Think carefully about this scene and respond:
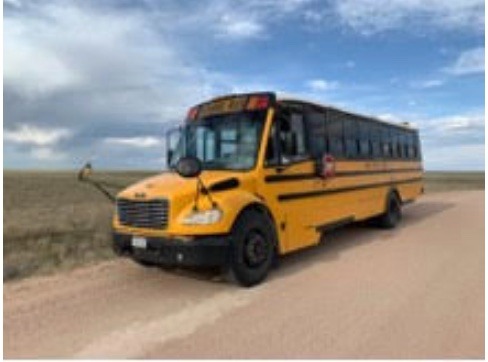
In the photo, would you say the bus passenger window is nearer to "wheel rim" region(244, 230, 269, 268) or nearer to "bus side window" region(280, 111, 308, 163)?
"bus side window" region(280, 111, 308, 163)

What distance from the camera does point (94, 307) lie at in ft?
21.9

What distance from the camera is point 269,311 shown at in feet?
21.3

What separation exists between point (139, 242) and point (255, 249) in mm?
1578

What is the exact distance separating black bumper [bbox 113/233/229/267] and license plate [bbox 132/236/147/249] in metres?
0.06

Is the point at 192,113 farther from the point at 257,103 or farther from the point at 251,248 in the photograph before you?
the point at 251,248

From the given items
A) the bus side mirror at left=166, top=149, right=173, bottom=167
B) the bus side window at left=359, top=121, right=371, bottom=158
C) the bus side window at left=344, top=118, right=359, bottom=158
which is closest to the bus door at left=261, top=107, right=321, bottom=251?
the bus side mirror at left=166, top=149, right=173, bottom=167

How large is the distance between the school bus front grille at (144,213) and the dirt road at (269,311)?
82 centimetres

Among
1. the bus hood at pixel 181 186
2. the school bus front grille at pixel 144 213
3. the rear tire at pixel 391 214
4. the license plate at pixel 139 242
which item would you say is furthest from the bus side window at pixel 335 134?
the license plate at pixel 139 242

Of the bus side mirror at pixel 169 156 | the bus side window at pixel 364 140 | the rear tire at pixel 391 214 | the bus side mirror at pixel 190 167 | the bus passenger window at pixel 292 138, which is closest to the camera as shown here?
the bus side mirror at pixel 190 167

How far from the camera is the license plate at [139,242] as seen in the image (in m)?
7.76

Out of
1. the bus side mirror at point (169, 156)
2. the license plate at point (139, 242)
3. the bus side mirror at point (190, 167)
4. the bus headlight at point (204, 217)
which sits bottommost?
the license plate at point (139, 242)

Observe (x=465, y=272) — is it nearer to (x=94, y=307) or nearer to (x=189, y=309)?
(x=189, y=309)

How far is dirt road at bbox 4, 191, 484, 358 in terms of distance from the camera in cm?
534

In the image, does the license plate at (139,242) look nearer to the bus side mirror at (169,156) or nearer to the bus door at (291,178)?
the bus door at (291,178)
